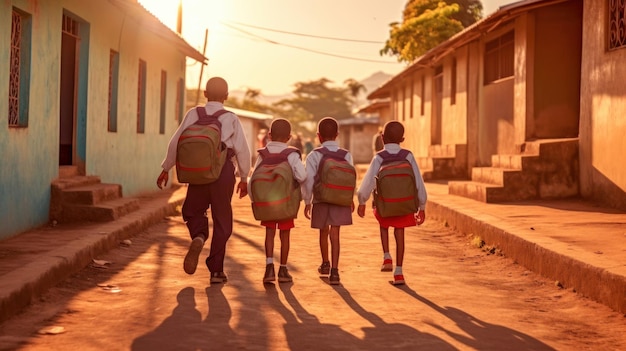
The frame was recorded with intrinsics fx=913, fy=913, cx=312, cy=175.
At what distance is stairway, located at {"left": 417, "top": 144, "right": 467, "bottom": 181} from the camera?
72.2ft

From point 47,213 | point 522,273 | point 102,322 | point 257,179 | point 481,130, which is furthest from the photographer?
point 481,130

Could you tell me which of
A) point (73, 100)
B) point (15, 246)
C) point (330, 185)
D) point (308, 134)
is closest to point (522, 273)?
point (330, 185)

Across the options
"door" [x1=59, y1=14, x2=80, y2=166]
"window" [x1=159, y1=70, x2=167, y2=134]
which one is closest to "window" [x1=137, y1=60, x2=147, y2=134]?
"window" [x1=159, y1=70, x2=167, y2=134]

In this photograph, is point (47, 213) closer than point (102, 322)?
No

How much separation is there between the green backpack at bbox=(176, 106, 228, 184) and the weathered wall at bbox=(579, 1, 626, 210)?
21.8 feet

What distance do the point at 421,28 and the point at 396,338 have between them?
36787 millimetres

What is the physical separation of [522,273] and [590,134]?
17.2ft

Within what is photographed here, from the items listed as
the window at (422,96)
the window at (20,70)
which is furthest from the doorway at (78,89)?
the window at (422,96)

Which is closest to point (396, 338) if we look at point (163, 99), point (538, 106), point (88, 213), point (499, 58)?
point (88, 213)

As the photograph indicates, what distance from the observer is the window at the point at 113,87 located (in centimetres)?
1565

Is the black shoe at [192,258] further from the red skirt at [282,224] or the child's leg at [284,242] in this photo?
the child's leg at [284,242]

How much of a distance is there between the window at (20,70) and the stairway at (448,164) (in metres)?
13.2

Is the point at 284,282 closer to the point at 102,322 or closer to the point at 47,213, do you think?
the point at 102,322

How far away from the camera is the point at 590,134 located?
13.2 m
